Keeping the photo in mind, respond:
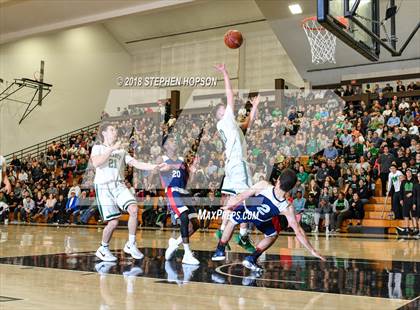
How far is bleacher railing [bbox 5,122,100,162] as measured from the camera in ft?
79.1

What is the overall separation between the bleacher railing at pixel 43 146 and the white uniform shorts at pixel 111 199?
1861cm

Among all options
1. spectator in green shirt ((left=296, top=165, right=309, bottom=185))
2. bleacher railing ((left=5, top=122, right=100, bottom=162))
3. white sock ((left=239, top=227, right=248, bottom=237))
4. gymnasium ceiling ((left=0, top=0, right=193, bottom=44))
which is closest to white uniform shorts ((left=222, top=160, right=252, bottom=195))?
white sock ((left=239, top=227, right=248, bottom=237))

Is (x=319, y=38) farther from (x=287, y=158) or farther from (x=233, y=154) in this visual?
(x=233, y=154)

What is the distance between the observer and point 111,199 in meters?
6.29

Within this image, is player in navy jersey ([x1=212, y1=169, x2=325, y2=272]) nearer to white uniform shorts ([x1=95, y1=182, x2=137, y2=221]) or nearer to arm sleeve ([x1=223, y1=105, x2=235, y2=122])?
arm sleeve ([x1=223, y1=105, x2=235, y2=122])

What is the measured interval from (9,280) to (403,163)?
1047cm

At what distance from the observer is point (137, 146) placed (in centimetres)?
1888

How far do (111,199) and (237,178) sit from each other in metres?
1.50

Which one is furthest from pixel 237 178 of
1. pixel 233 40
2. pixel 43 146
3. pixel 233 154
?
pixel 43 146

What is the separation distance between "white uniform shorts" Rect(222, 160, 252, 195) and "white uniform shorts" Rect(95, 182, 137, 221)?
1.13 metres

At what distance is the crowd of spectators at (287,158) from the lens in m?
13.1

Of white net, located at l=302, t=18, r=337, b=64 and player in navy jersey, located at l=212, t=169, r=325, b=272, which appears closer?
player in navy jersey, located at l=212, t=169, r=325, b=272

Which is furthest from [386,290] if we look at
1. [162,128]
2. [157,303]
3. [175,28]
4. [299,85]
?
[175,28]

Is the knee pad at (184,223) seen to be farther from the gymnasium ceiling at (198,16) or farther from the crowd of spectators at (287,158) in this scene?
the gymnasium ceiling at (198,16)
